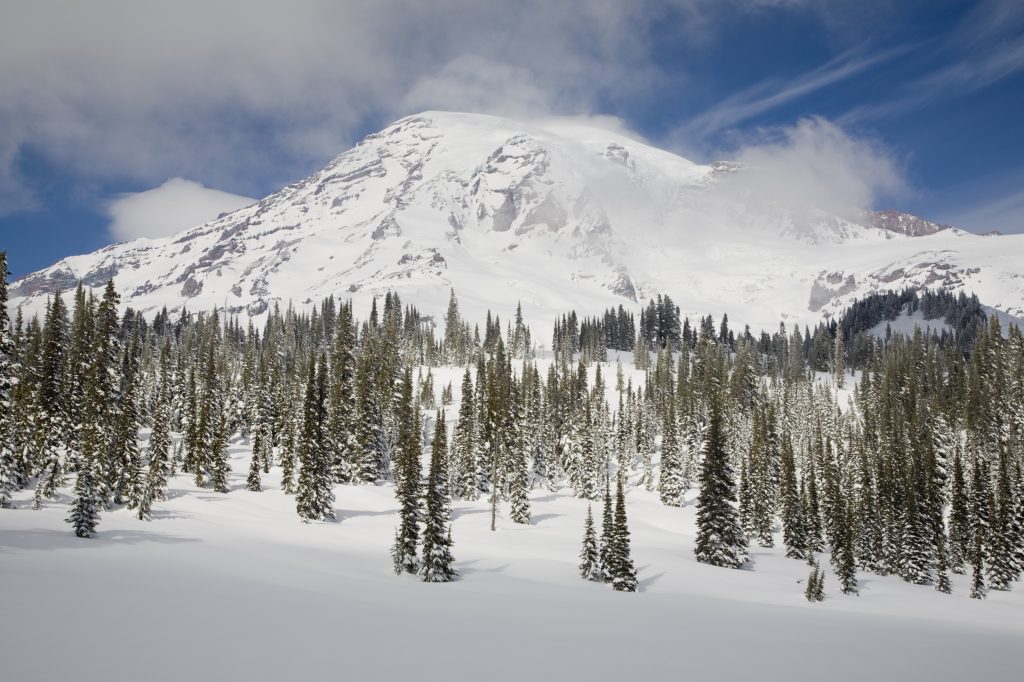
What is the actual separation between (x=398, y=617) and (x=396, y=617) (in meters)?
0.08

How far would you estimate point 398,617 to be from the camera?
54.8 ft

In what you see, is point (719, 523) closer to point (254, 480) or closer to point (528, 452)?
point (528, 452)

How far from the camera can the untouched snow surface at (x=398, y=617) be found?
10859mm

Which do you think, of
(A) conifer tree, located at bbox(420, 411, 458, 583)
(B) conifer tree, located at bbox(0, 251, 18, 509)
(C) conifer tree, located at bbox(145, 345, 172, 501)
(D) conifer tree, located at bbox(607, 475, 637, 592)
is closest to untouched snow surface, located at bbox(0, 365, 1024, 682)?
(D) conifer tree, located at bbox(607, 475, 637, 592)

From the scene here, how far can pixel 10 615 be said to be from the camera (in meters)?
11.4

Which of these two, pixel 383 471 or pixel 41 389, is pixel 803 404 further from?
pixel 41 389

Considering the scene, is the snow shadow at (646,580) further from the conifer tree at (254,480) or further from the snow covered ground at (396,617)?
the conifer tree at (254,480)

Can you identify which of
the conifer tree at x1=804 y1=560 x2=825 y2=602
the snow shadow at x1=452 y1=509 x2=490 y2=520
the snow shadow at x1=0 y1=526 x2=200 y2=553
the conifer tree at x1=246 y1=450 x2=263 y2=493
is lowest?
the snow shadow at x1=452 y1=509 x2=490 y2=520

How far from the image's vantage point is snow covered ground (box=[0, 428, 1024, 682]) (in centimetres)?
1085

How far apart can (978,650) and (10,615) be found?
86.0 feet

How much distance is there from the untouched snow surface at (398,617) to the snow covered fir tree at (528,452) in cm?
305

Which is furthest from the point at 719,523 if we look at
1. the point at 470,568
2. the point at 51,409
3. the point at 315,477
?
the point at 51,409

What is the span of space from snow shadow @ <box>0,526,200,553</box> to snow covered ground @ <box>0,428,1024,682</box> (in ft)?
0.59

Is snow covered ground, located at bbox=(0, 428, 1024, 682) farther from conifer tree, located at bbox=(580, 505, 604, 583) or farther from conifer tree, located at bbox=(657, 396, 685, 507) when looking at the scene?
conifer tree, located at bbox=(657, 396, 685, 507)
